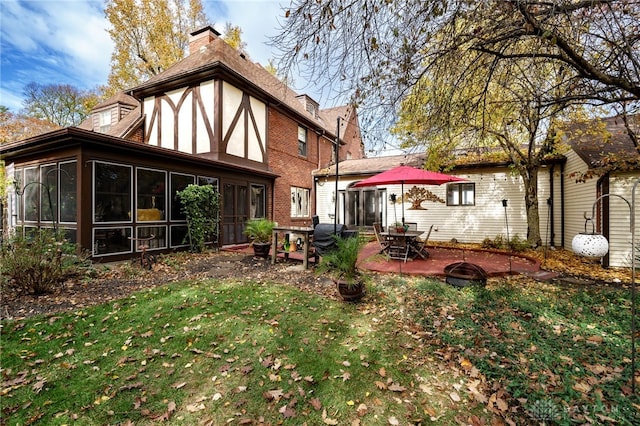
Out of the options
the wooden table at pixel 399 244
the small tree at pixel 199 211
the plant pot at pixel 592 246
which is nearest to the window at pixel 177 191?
the small tree at pixel 199 211

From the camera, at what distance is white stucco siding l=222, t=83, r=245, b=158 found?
10398mm

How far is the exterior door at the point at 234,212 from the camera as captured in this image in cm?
1030

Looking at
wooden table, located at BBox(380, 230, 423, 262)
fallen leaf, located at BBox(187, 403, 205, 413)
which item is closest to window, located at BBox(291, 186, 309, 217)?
wooden table, located at BBox(380, 230, 423, 262)

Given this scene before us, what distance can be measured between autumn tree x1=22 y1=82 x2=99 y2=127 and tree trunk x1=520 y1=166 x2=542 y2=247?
1153 inches

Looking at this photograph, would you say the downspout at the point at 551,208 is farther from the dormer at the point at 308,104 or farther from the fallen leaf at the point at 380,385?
the dormer at the point at 308,104

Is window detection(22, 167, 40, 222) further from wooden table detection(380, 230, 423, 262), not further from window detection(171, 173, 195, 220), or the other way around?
wooden table detection(380, 230, 423, 262)

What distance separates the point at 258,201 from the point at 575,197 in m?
11.6

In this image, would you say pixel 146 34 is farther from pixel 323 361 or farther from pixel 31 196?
pixel 323 361

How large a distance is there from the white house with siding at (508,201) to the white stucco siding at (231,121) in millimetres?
4832

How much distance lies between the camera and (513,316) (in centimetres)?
415

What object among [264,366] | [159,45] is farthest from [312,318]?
[159,45]

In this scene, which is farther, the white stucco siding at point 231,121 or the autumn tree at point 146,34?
the autumn tree at point 146,34

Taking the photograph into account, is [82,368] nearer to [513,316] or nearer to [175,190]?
[513,316]

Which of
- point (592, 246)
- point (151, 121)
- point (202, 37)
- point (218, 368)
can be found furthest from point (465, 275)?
point (202, 37)
